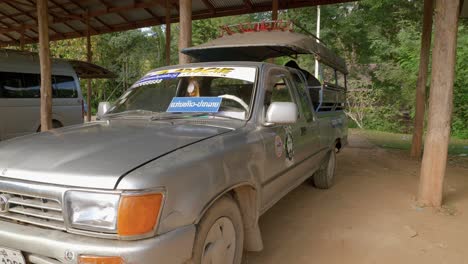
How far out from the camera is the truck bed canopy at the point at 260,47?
4.73 metres

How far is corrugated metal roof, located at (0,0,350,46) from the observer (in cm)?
995

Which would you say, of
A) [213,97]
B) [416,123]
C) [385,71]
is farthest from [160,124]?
[385,71]

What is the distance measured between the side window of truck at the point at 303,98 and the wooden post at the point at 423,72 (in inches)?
184

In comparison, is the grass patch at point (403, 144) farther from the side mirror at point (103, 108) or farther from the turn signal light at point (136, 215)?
the turn signal light at point (136, 215)

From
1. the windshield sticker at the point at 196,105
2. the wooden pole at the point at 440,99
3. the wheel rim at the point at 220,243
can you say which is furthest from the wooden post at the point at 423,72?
the wheel rim at the point at 220,243

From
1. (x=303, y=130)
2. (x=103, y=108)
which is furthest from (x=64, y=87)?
(x=303, y=130)

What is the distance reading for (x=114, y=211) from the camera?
1.73 m

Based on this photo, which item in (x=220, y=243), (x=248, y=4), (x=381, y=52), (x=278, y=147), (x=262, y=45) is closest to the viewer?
(x=220, y=243)

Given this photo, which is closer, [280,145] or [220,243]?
[220,243]

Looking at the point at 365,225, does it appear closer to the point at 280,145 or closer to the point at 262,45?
the point at 280,145

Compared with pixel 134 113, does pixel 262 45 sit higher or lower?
higher

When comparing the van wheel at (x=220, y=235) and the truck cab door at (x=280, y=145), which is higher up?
the truck cab door at (x=280, y=145)

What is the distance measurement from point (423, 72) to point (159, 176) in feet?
25.1

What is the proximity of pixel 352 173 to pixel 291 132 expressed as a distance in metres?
3.58
